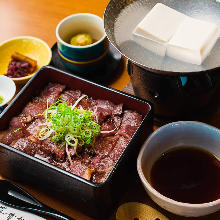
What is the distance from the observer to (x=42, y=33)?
7.81 ft

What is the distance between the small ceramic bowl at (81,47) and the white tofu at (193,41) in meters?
0.52

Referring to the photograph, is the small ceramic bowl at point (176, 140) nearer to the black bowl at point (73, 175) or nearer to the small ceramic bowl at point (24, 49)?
the black bowl at point (73, 175)

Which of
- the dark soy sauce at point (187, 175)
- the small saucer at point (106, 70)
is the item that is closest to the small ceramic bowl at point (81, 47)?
the small saucer at point (106, 70)

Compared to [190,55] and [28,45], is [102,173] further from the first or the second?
[28,45]

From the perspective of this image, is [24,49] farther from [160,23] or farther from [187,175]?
[187,175]

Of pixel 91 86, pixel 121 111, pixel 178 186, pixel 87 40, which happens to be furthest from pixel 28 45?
pixel 178 186

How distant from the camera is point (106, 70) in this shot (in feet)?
6.79

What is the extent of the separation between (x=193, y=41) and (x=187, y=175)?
534 millimetres

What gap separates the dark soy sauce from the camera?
1.53m

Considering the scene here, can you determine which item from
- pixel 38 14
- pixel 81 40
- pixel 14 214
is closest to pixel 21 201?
pixel 14 214

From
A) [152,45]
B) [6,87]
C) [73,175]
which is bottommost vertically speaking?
[6,87]

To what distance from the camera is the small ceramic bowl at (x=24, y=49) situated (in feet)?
7.15

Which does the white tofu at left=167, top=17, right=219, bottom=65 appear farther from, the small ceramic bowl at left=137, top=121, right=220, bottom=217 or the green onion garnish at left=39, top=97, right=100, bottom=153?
the green onion garnish at left=39, top=97, right=100, bottom=153

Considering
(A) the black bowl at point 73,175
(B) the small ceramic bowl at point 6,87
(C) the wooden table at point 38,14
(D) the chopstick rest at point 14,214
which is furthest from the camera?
(C) the wooden table at point 38,14
